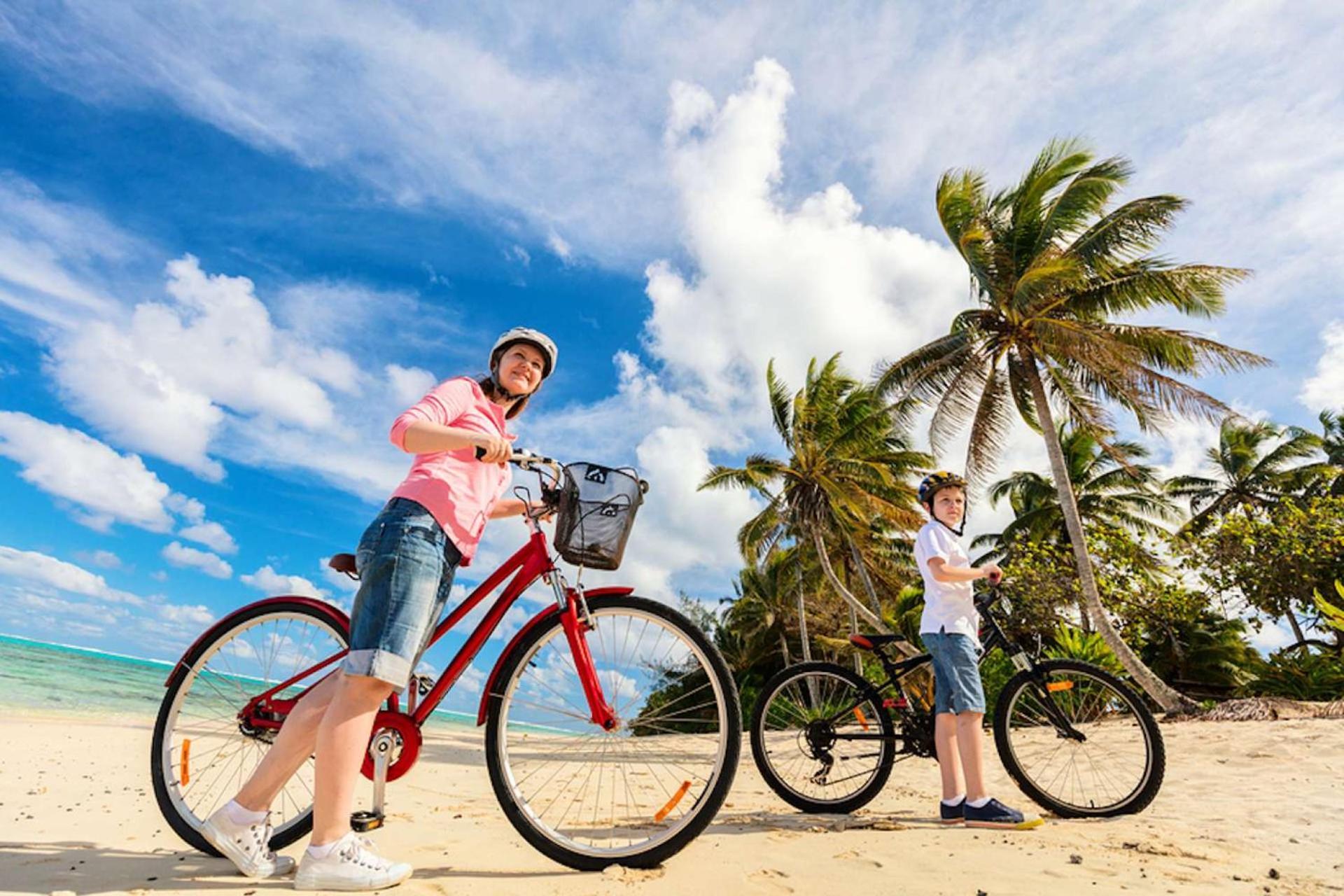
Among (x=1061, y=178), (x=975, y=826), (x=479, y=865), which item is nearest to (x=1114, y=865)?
(x=975, y=826)

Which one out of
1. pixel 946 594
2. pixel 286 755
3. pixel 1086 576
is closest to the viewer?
pixel 286 755

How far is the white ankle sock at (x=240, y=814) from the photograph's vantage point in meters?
2.40

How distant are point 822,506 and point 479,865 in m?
20.5

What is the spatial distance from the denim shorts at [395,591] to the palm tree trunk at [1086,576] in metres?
14.2

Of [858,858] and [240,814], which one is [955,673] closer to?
[858,858]

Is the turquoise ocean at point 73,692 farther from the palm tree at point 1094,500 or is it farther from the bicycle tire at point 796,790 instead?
the palm tree at point 1094,500

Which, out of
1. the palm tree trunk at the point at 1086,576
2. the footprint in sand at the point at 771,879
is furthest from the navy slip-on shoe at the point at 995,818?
the palm tree trunk at the point at 1086,576

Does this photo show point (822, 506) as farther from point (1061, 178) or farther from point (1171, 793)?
point (1171, 793)

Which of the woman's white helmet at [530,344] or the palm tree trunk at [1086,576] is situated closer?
the woman's white helmet at [530,344]

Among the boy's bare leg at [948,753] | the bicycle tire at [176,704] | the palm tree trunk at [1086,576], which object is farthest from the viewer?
the palm tree trunk at [1086,576]

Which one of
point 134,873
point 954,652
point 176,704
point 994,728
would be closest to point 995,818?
A: point 994,728

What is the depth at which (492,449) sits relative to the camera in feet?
7.73

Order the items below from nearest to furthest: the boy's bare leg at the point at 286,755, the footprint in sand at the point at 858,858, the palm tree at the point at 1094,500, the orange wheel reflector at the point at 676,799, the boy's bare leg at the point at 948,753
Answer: the boy's bare leg at the point at 286,755
the orange wheel reflector at the point at 676,799
the footprint in sand at the point at 858,858
the boy's bare leg at the point at 948,753
the palm tree at the point at 1094,500

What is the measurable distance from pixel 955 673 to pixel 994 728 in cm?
39
